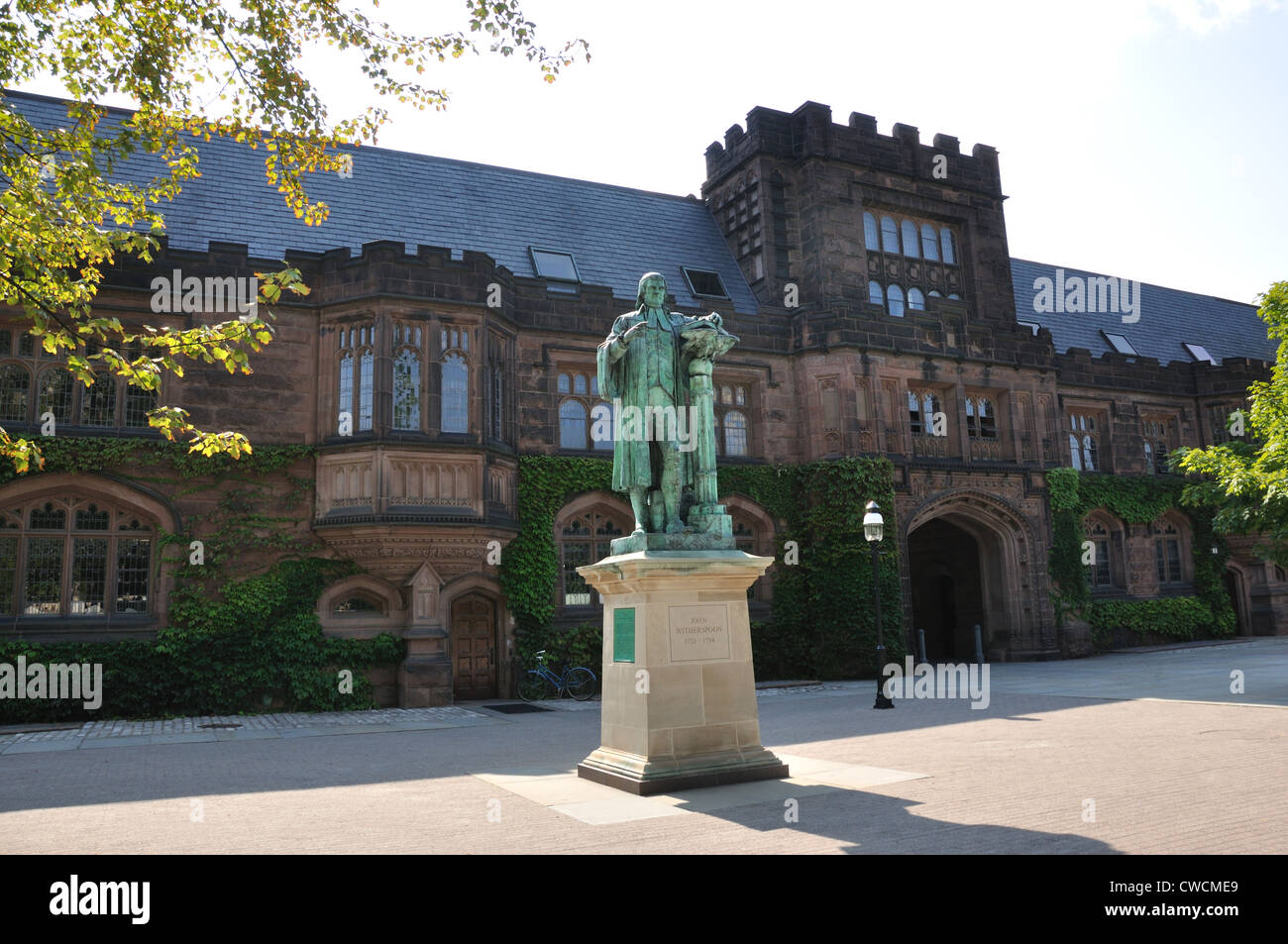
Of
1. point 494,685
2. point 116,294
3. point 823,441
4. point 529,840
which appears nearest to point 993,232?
point 823,441

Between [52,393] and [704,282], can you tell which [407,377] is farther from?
[704,282]

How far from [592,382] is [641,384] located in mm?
12123

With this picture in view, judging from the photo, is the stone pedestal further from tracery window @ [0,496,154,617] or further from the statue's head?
tracery window @ [0,496,154,617]

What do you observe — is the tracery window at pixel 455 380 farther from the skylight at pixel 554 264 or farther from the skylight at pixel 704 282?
the skylight at pixel 704 282

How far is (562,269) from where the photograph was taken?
22.2m

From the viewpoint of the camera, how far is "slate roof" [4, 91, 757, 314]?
765 inches

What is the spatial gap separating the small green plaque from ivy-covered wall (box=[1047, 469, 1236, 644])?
18.6 metres

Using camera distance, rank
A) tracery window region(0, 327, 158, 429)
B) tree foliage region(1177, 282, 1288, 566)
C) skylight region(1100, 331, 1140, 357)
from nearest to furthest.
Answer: tree foliage region(1177, 282, 1288, 566), tracery window region(0, 327, 158, 429), skylight region(1100, 331, 1140, 357)

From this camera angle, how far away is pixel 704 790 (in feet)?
25.0

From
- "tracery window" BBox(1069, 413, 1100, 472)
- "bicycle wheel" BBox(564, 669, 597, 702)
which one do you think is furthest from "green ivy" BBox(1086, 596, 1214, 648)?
"bicycle wheel" BBox(564, 669, 597, 702)

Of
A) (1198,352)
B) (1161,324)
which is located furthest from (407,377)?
(1198,352)

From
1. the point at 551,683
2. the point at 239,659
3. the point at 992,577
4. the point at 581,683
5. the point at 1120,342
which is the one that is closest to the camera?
the point at 239,659

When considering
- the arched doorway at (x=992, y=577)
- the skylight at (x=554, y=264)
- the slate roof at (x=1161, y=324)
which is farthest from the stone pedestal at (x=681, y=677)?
the slate roof at (x=1161, y=324)

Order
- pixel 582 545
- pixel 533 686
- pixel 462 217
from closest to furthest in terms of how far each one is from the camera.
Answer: pixel 533 686 < pixel 582 545 < pixel 462 217
